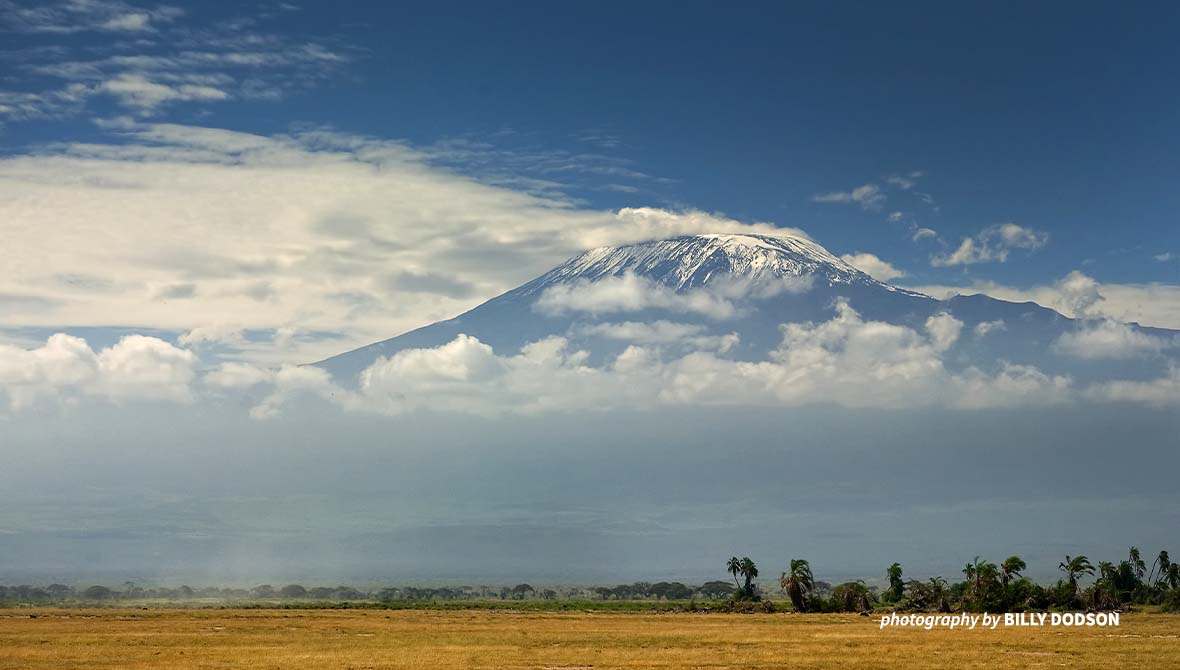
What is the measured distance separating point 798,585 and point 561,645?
42163 millimetres

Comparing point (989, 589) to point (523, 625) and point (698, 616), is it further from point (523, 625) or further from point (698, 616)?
point (523, 625)

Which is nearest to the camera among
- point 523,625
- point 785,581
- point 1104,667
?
point 1104,667

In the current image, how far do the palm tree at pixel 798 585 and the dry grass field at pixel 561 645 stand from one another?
1547 centimetres

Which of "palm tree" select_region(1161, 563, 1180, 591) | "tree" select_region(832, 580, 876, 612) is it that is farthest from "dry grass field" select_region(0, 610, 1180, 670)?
"palm tree" select_region(1161, 563, 1180, 591)

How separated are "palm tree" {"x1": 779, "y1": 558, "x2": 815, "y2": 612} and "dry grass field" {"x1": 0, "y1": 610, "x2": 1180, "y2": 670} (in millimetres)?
15470

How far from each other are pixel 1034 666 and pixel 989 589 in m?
42.0

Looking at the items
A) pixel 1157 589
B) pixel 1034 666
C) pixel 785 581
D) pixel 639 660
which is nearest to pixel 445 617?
pixel 785 581

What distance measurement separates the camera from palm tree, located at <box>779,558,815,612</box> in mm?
95812

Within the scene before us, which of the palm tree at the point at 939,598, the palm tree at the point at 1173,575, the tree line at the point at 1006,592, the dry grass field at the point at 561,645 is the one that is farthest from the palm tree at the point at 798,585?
the palm tree at the point at 1173,575

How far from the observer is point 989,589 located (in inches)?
3346

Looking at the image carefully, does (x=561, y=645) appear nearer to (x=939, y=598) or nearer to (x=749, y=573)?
(x=939, y=598)

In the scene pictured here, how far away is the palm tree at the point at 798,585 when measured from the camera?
314 feet

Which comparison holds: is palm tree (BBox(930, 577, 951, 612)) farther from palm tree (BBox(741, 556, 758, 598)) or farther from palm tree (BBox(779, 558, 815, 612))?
palm tree (BBox(741, 556, 758, 598))

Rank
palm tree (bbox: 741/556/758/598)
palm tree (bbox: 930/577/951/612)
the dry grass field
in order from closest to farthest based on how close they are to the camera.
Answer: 1. the dry grass field
2. palm tree (bbox: 930/577/951/612)
3. palm tree (bbox: 741/556/758/598)
